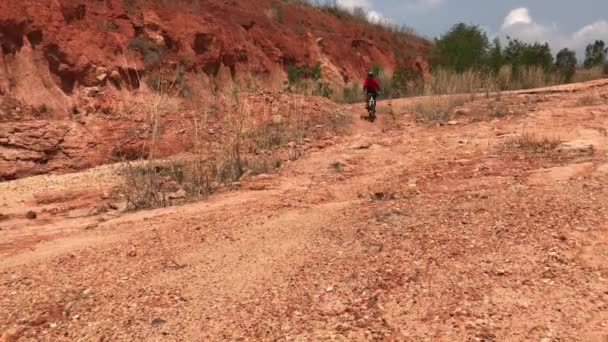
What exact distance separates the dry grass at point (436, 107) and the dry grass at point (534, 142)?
9.97 ft

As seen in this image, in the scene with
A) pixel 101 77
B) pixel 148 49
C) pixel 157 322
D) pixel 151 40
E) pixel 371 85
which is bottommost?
pixel 157 322

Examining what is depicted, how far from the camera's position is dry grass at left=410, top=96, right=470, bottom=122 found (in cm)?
1052

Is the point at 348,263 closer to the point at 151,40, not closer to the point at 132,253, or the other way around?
the point at 132,253

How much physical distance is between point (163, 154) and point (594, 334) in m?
7.53

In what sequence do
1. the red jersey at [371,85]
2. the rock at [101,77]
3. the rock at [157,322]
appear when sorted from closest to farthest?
the rock at [157,322] → the rock at [101,77] → the red jersey at [371,85]

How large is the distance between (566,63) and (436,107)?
36.3ft

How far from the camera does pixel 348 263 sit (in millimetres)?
3689

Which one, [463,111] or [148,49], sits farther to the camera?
[148,49]

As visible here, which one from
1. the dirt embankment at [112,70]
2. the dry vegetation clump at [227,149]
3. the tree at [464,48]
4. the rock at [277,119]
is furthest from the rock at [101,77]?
the tree at [464,48]

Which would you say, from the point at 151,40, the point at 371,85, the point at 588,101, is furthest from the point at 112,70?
the point at 588,101

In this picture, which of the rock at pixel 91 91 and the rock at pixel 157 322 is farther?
the rock at pixel 91 91

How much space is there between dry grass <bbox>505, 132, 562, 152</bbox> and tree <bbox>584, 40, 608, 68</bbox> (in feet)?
49.6

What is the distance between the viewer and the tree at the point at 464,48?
2078 cm

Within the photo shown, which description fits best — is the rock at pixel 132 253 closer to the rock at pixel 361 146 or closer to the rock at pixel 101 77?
the rock at pixel 361 146
